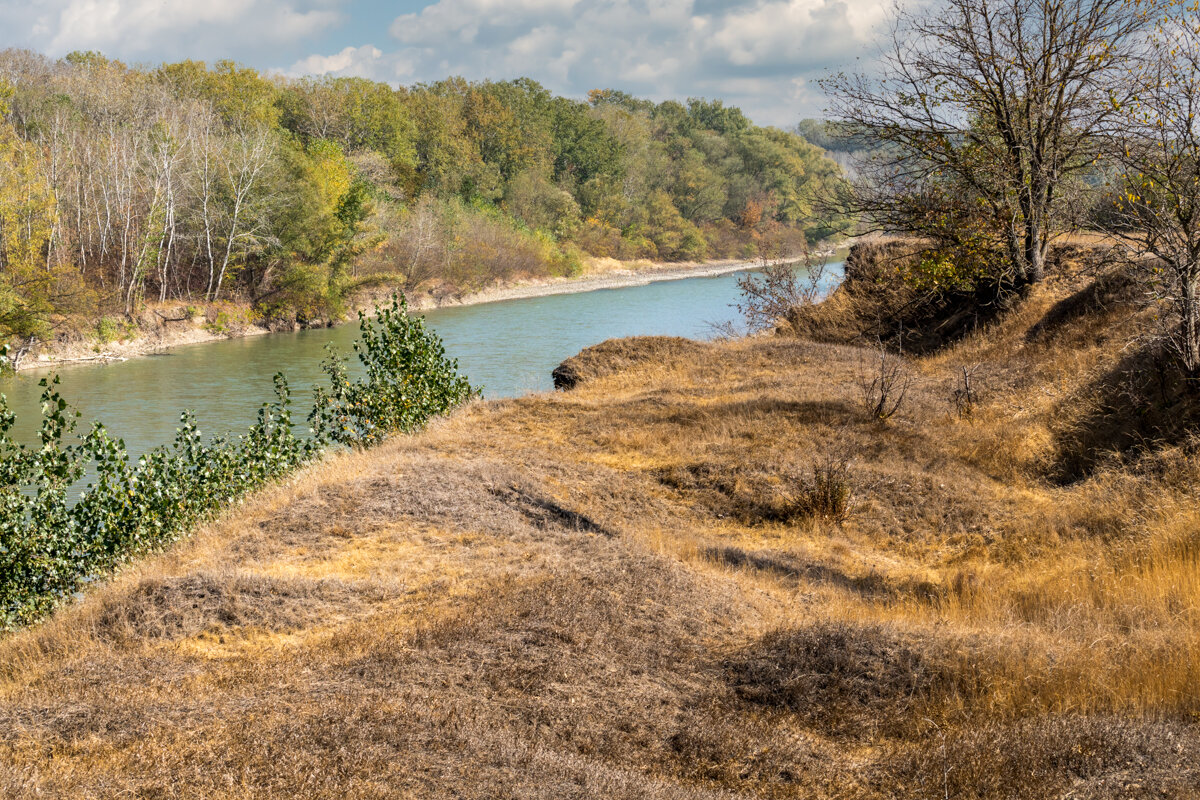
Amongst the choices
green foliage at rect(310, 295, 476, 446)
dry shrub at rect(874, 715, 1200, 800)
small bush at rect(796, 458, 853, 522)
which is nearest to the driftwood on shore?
green foliage at rect(310, 295, 476, 446)

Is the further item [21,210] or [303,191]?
[303,191]

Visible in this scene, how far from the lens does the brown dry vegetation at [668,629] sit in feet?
15.2

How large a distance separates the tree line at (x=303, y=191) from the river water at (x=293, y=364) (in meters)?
4.03

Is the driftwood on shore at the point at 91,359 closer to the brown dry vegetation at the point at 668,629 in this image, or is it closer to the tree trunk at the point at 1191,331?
the brown dry vegetation at the point at 668,629

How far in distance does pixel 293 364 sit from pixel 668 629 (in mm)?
36020

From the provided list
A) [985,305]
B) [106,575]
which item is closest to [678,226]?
[985,305]

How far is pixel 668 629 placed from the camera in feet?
22.4

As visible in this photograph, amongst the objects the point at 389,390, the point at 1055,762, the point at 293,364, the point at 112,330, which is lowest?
the point at 1055,762

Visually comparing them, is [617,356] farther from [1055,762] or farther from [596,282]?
[596,282]

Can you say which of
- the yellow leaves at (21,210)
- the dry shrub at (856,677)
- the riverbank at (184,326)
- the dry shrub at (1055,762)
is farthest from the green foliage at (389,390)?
the yellow leaves at (21,210)

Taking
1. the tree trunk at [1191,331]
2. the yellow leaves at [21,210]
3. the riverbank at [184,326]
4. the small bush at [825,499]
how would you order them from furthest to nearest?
the riverbank at [184,326] → the yellow leaves at [21,210] → the tree trunk at [1191,331] → the small bush at [825,499]

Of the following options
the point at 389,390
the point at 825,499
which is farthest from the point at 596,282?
the point at 825,499

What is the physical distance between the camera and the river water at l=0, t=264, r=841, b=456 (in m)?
29.7

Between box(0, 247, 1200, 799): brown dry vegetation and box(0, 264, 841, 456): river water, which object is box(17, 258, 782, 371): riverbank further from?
box(0, 247, 1200, 799): brown dry vegetation
